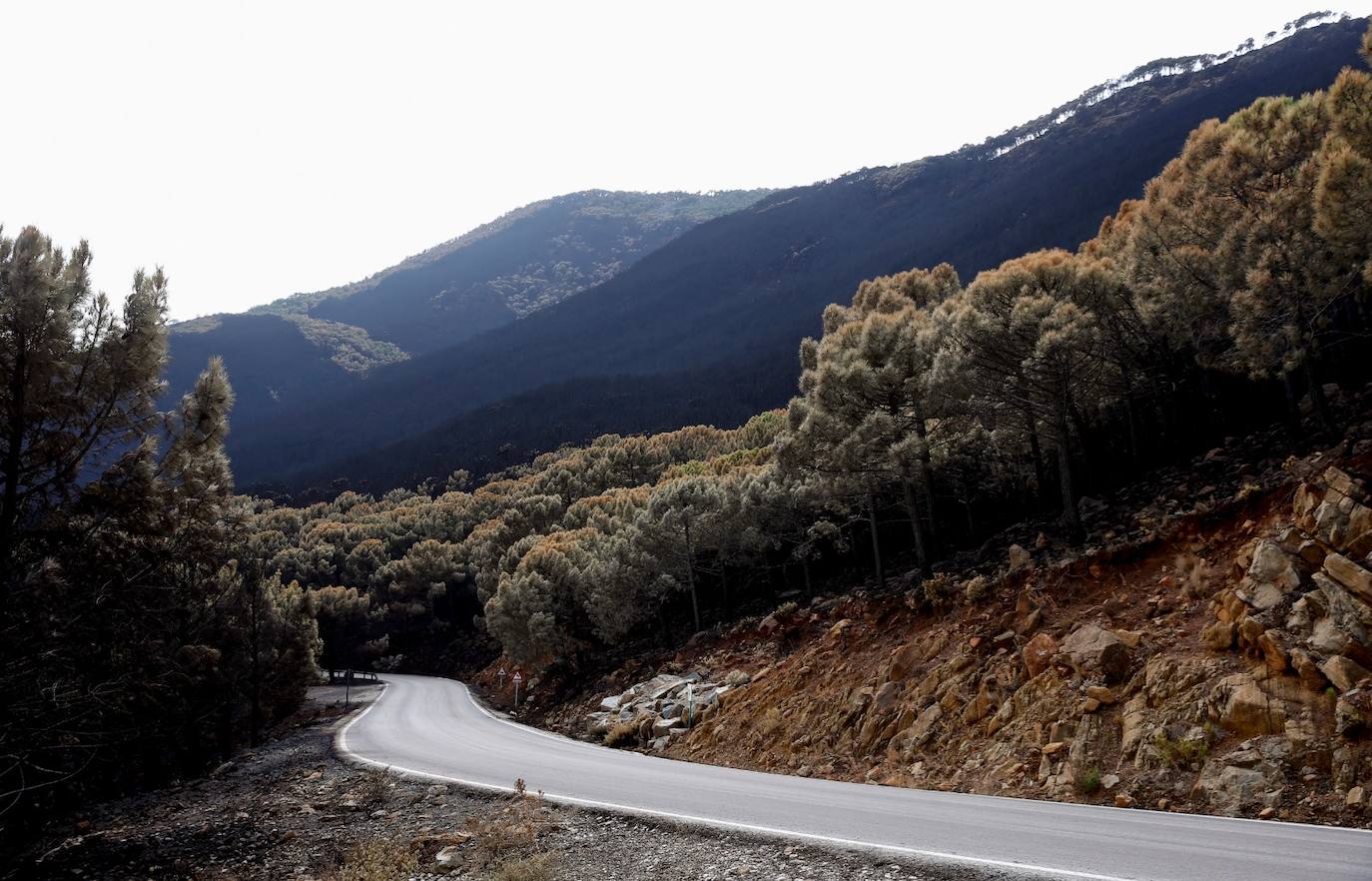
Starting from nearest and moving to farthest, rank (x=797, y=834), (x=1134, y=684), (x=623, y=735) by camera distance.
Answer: (x=797, y=834) < (x=1134, y=684) < (x=623, y=735)

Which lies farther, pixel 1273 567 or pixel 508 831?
pixel 1273 567

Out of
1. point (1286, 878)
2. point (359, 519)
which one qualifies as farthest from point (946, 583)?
point (359, 519)

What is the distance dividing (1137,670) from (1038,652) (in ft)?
6.12

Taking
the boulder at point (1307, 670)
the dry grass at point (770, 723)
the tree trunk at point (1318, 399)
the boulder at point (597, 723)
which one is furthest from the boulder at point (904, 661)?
the boulder at point (597, 723)

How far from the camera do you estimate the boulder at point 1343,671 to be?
9453 mm

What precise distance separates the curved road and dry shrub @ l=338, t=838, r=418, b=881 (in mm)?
2880

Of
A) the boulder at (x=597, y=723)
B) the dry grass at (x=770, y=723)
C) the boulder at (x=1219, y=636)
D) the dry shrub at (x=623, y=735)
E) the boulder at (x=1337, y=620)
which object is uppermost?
the boulder at (x=1337, y=620)

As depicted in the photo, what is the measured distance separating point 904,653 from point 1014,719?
152 inches

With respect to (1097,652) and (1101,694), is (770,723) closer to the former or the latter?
(1097,652)

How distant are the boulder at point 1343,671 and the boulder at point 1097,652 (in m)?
2.92

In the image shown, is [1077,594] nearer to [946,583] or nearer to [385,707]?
[946,583]

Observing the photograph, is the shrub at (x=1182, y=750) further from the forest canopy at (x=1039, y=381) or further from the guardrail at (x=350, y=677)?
the guardrail at (x=350, y=677)

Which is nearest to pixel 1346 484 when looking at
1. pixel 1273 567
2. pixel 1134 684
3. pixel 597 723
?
pixel 1273 567

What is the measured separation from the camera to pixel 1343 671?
9.55 m
